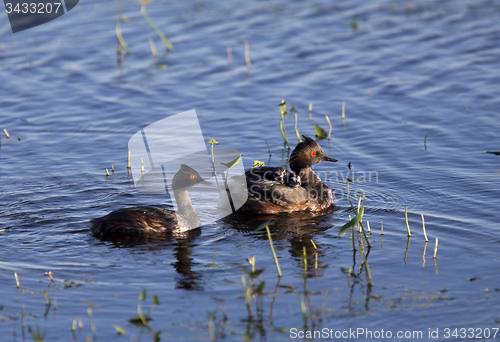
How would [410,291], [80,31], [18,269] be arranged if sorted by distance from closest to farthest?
1. [410,291]
2. [18,269]
3. [80,31]

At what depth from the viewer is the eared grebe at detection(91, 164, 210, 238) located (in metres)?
7.59

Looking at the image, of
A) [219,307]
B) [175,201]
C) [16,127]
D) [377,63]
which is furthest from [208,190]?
[377,63]

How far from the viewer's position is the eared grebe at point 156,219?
7586 mm

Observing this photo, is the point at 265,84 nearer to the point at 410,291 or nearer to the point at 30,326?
the point at 410,291

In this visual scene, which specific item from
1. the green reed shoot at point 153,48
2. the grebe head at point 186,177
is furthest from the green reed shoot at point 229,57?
the grebe head at point 186,177

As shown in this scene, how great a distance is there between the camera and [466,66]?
13805mm

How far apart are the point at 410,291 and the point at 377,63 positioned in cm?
914

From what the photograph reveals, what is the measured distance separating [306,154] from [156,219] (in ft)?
8.92

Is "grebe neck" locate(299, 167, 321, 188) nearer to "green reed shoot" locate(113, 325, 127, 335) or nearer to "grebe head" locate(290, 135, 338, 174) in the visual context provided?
"grebe head" locate(290, 135, 338, 174)

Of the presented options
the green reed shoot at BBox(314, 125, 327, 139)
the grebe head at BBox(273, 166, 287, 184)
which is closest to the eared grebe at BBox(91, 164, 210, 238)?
the grebe head at BBox(273, 166, 287, 184)

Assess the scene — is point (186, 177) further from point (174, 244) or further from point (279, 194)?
point (279, 194)

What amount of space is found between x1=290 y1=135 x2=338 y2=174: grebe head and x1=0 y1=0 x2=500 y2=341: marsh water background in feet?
2.09

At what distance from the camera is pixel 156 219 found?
781 centimetres

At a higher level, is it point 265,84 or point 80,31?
point 80,31
